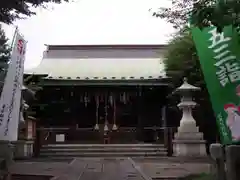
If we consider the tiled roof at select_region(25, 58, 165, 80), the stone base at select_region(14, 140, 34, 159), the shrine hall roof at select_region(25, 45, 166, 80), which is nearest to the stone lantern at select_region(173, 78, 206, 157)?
the shrine hall roof at select_region(25, 45, 166, 80)

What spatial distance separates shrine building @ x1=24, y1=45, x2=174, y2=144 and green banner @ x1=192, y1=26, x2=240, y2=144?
14090 millimetres

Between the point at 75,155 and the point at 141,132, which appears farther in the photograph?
the point at 141,132

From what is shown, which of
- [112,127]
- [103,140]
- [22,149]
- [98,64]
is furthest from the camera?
[98,64]

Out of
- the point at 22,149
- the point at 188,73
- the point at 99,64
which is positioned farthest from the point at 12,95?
the point at 99,64

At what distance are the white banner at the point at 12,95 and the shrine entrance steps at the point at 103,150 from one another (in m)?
10.1

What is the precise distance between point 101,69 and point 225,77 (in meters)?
20.3

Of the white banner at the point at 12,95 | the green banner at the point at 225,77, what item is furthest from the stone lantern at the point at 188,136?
the green banner at the point at 225,77

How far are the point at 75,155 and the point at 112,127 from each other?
17.8 ft

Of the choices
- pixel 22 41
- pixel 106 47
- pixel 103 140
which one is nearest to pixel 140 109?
pixel 103 140

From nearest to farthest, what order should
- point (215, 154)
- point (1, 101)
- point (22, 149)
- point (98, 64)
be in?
point (215, 154) < point (1, 101) < point (22, 149) < point (98, 64)

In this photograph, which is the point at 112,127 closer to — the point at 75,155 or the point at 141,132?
the point at 141,132

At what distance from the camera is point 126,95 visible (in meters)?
23.3

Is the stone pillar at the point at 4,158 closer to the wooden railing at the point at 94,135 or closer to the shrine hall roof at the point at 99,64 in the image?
the wooden railing at the point at 94,135

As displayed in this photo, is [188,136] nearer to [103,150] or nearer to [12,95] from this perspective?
[103,150]
